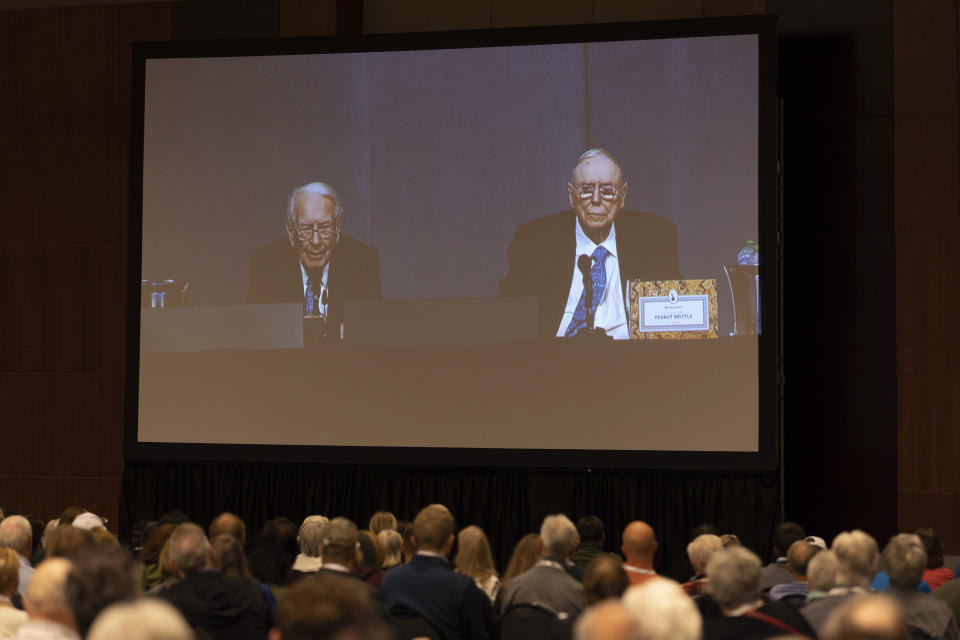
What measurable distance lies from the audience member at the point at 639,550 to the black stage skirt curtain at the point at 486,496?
394cm

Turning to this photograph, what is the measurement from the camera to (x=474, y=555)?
183 inches

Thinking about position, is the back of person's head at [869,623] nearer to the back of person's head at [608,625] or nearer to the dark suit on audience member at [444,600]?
the back of person's head at [608,625]

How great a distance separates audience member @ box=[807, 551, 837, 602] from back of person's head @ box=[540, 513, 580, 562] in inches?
33.9

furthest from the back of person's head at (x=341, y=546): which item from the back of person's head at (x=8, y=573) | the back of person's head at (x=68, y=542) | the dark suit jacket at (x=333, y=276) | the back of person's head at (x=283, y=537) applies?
the dark suit jacket at (x=333, y=276)

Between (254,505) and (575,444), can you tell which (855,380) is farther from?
(254,505)

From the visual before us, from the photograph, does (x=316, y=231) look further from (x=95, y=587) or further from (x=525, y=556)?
(x=95, y=587)

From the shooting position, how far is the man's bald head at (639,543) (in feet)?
15.7

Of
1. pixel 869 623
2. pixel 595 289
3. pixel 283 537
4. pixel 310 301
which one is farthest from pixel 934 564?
pixel 310 301

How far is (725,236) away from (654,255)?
0.55m

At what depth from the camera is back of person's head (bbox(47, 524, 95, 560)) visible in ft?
12.9

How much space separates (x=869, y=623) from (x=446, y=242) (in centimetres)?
744

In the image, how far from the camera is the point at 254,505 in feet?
31.2

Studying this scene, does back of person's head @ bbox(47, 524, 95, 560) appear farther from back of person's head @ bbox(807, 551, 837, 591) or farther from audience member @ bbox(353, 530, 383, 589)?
back of person's head @ bbox(807, 551, 837, 591)

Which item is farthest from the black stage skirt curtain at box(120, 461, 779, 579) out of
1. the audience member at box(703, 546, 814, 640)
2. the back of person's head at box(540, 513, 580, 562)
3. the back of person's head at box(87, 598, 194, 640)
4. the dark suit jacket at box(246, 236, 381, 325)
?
the back of person's head at box(87, 598, 194, 640)
